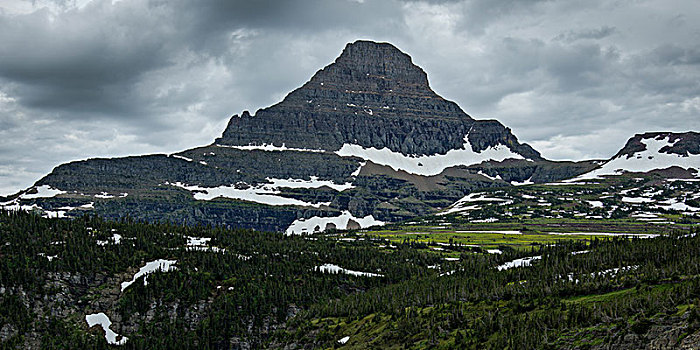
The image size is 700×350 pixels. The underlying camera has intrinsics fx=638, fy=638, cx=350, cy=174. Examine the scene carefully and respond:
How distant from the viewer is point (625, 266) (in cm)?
10156

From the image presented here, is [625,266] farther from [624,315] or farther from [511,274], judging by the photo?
[624,315]

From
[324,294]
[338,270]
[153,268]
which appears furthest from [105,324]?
[338,270]

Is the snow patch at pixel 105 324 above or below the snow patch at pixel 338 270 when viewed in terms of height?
below

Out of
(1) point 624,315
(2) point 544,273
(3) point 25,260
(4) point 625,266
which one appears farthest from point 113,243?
(1) point 624,315

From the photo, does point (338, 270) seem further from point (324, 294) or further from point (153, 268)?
point (153, 268)

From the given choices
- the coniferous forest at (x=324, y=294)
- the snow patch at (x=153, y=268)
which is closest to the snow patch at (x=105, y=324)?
the coniferous forest at (x=324, y=294)

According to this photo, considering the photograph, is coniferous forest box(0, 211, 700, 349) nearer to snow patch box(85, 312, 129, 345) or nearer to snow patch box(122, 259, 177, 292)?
snow patch box(85, 312, 129, 345)

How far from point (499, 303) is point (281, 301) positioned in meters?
70.8

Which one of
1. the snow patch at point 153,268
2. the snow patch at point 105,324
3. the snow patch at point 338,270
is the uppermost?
the snow patch at point 153,268

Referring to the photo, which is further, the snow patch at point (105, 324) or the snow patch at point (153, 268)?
the snow patch at point (153, 268)

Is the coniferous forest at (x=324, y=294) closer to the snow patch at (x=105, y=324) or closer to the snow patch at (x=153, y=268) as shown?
the snow patch at (x=105, y=324)

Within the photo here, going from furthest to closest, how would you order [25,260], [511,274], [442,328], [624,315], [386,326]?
1. [25,260]
2. [511,274]
3. [386,326]
4. [442,328]
5. [624,315]

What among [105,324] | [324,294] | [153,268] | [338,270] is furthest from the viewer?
[338,270]

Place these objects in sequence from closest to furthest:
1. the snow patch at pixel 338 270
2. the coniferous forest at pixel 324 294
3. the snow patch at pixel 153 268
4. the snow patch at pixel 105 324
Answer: the coniferous forest at pixel 324 294, the snow patch at pixel 105 324, the snow patch at pixel 153 268, the snow patch at pixel 338 270
